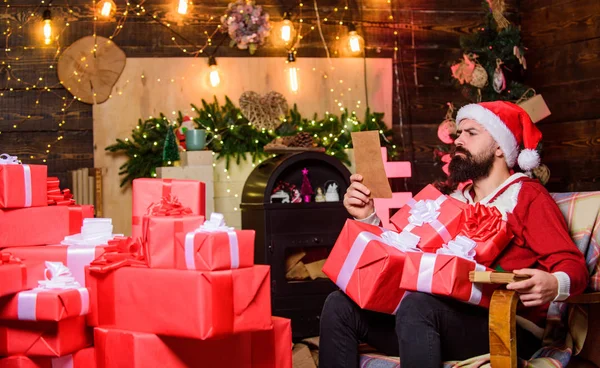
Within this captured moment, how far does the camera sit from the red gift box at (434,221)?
2488 millimetres

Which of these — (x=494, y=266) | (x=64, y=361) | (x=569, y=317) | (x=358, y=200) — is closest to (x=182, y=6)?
(x=358, y=200)

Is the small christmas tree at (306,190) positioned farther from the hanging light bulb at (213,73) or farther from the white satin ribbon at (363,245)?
the white satin ribbon at (363,245)

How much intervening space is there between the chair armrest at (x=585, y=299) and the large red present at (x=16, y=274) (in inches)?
70.4

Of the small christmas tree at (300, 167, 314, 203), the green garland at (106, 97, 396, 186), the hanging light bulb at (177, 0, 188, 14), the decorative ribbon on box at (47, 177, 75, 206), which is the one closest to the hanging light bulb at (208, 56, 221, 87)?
the green garland at (106, 97, 396, 186)

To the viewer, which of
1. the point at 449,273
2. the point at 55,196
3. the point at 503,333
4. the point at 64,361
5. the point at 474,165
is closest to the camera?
the point at 503,333

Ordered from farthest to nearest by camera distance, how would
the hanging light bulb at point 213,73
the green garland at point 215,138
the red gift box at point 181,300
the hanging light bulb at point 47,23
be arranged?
the hanging light bulb at point 213,73
the green garland at point 215,138
the hanging light bulb at point 47,23
the red gift box at point 181,300

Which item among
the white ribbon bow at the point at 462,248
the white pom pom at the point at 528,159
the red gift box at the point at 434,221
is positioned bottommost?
the white ribbon bow at the point at 462,248

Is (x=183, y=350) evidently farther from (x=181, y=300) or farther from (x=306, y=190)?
(x=306, y=190)

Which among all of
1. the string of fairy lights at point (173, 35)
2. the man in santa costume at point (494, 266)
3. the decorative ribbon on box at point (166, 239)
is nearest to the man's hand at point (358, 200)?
the man in santa costume at point (494, 266)

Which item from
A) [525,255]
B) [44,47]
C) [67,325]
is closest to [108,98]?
[44,47]

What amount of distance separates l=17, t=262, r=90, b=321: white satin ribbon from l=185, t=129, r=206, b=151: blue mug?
2.30 m

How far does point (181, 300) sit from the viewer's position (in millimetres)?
2262

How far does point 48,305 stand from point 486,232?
145 centimetres

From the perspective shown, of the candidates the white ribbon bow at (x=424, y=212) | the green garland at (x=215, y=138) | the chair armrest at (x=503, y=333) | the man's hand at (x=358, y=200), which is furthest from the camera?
the green garland at (x=215, y=138)
